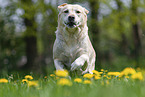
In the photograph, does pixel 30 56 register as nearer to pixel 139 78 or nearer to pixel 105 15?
pixel 105 15

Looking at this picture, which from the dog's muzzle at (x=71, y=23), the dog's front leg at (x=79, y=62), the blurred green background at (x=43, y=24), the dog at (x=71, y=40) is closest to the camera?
the dog's front leg at (x=79, y=62)

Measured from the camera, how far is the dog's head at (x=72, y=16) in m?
3.63

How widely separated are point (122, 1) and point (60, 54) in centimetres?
902

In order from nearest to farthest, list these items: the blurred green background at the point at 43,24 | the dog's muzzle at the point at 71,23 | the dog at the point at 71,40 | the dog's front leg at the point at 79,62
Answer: the dog's front leg at the point at 79,62
the dog's muzzle at the point at 71,23
the dog at the point at 71,40
the blurred green background at the point at 43,24

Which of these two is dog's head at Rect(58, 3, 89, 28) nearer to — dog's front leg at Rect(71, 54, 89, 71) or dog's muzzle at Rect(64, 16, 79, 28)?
dog's muzzle at Rect(64, 16, 79, 28)

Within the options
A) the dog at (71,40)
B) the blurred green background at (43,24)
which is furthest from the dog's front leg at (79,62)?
the blurred green background at (43,24)

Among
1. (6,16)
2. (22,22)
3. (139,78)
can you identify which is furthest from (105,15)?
(139,78)

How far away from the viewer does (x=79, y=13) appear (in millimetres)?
3834

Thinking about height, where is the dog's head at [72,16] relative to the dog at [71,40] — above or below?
above

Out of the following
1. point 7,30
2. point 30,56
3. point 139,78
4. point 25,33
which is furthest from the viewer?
point 7,30

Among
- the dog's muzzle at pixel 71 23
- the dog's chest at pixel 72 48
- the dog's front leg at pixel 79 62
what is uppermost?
the dog's muzzle at pixel 71 23

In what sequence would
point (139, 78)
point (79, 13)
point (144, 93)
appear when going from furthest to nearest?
1. point (79, 13)
2. point (139, 78)
3. point (144, 93)

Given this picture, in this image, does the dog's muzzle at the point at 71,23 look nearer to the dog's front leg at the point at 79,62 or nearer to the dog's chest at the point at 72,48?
the dog's chest at the point at 72,48

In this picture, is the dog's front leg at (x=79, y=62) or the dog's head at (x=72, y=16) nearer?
the dog's front leg at (x=79, y=62)
